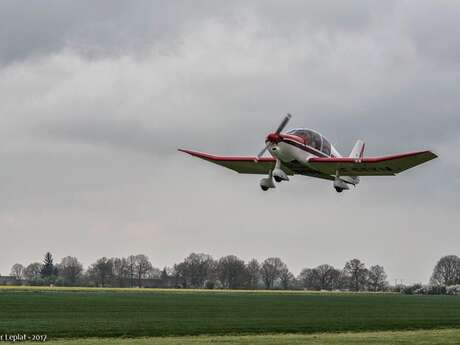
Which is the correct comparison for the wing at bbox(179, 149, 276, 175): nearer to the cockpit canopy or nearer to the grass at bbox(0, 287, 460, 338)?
the cockpit canopy

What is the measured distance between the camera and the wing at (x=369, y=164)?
130 feet

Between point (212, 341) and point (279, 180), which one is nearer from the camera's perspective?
point (279, 180)

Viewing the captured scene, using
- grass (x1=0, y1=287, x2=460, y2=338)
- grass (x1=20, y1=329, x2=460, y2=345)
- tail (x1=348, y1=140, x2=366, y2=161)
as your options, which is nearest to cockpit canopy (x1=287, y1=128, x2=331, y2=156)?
tail (x1=348, y1=140, x2=366, y2=161)

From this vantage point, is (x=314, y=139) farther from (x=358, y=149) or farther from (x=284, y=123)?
(x=358, y=149)

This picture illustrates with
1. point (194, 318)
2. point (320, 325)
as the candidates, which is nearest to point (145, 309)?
point (194, 318)

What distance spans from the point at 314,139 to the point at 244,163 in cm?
426

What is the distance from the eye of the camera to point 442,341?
44344mm

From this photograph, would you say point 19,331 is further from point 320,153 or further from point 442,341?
point 442,341

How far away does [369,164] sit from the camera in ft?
136

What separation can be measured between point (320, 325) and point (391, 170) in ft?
67.5

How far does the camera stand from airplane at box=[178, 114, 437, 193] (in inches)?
1553

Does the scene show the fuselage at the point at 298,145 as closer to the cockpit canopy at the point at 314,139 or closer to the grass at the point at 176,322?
the cockpit canopy at the point at 314,139

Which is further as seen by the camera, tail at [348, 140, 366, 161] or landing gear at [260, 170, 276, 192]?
tail at [348, 140, 366, 161]

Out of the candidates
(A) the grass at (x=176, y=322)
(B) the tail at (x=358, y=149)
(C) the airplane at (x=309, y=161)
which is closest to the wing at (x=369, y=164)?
(C) the airplane at (x=309, y=161)
